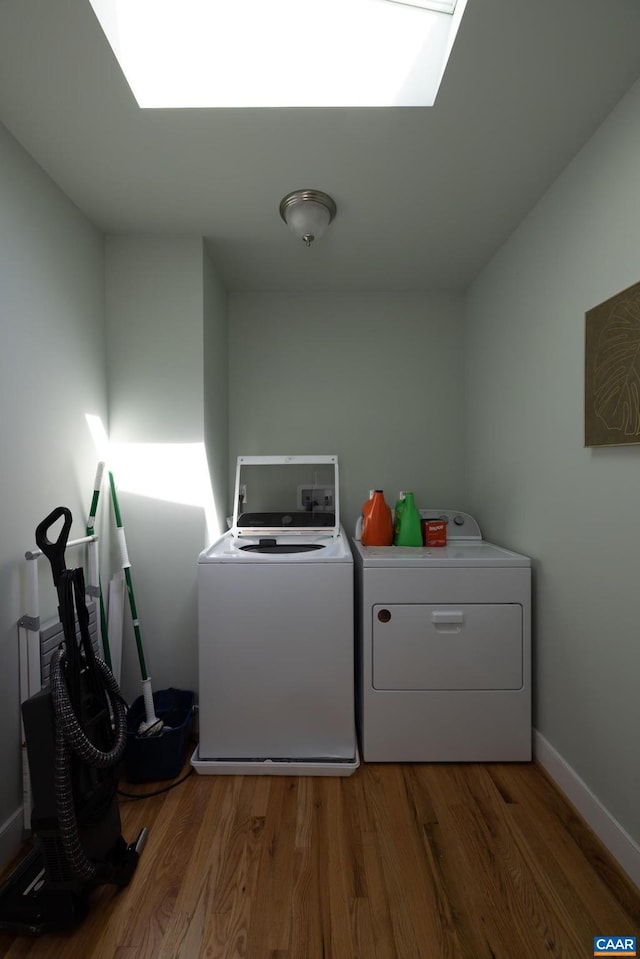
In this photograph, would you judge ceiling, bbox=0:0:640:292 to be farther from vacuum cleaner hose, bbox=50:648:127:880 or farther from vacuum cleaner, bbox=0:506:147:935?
vacuum cleaner hose, bbox=50:648:127:880

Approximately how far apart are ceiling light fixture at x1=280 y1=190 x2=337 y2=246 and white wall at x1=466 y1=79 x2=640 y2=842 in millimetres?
848

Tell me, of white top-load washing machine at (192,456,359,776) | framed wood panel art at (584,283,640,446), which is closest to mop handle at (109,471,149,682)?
white top-load washing machine at (192,456,359,776)

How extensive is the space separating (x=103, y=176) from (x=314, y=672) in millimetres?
2002

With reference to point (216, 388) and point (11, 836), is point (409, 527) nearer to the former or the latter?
point (216, 388)

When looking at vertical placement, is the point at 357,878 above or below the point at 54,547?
below

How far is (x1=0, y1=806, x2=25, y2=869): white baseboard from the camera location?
139cm

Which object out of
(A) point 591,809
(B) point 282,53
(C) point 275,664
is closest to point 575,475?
(A) point 591,809

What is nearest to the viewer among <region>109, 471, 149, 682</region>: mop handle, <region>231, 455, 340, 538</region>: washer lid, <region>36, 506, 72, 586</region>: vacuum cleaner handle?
<region>36, 506, 72, 586</region>: vacuum cleaner handle

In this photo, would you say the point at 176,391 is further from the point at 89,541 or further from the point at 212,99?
the point at 212,99

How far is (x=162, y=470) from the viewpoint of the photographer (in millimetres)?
2115

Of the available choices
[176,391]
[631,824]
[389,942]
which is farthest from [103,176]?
[631,824]

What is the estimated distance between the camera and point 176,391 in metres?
2.13

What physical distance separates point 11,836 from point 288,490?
1.66 m

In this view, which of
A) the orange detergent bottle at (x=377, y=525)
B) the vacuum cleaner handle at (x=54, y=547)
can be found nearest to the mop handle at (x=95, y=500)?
the vacuum cleaner handle at (x=54, y=547)
